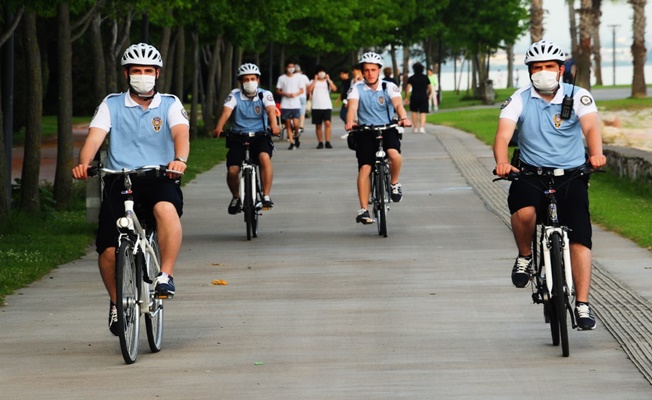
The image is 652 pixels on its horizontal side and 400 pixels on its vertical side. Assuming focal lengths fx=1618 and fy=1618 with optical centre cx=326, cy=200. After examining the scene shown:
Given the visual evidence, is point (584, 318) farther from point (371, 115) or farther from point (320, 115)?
point (320, 115)

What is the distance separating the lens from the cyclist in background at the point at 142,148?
9.11m

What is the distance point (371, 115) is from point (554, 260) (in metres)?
7.46

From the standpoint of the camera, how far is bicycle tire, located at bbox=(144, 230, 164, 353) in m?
9.02

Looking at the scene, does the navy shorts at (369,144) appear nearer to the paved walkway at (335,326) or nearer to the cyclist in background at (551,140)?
the paved walkway at (335,326)

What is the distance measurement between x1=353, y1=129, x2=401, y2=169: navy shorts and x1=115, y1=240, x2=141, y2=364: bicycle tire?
24.9 feet

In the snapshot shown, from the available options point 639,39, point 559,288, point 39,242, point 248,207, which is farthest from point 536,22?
point 559,288

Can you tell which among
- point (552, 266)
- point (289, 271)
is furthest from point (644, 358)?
point (289, 271)

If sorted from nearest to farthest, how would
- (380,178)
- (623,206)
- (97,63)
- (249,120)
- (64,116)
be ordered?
1. (380,178)
2. (249,120)
3. (623,206)
4. (64,116)
5. (97,63)

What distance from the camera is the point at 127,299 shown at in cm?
872

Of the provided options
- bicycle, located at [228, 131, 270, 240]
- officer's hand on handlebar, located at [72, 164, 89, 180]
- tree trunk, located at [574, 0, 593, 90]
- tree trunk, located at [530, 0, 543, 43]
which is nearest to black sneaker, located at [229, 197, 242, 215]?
bicycle, located at [228, 131, 270, 240]

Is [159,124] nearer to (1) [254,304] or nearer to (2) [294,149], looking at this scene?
(1) [254,304]

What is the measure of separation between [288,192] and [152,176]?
1290 centimetres

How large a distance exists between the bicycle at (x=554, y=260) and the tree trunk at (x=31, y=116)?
34.6ft

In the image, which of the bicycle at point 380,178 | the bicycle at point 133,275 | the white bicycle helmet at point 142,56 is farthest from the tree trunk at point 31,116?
the bicycle at point 133,275
